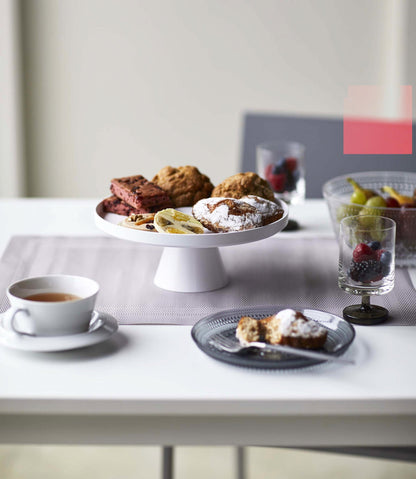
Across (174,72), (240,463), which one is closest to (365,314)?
(240,463)

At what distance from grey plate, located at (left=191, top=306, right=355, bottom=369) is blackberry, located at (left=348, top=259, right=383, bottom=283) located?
0.09m

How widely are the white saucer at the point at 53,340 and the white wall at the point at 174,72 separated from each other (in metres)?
2.49

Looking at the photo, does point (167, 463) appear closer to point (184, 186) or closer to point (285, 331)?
point (184, 186)

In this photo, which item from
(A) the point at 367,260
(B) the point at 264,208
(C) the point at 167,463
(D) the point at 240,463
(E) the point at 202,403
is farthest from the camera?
(D) the point at 240,463

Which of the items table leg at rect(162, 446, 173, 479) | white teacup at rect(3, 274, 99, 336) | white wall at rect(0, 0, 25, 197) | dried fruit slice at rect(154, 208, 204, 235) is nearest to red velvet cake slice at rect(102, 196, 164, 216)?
dried fruit slice at rect(154, 208, 204, 235)

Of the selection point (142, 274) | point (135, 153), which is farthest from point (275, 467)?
point (135, 153)

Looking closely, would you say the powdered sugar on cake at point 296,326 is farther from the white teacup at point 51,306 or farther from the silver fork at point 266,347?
the white teacup at point 51,306

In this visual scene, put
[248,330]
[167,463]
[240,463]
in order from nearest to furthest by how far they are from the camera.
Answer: [248,330] → [167,463] → [240,463]

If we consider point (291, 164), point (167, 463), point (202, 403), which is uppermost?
point (291, 164)

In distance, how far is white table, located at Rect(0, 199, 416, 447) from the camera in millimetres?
829

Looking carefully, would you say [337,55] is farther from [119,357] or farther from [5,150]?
[119,357]

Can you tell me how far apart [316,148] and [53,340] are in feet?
4.88

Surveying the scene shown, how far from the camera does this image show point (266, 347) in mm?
904

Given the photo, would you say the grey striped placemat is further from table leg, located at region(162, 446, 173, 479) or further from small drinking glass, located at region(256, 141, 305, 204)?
table leg, located at region(162, 446, 173, 479)
